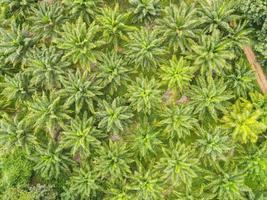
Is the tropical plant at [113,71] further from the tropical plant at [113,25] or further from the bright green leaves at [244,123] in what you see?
the bright green leaves at [244,123]

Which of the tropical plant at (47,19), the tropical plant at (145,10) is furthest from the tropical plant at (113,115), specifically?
the tropical plant at (47,19)

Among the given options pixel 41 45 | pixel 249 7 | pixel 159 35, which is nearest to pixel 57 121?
pixel 41 45

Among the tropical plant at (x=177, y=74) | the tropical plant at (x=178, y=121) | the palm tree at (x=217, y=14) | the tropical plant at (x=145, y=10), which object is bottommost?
the tropical plant at (x=178, y=121)

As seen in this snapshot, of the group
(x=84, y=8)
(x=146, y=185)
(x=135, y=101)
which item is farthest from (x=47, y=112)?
(x=146, y=185)

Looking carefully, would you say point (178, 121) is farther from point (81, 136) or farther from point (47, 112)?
point (47, 112)

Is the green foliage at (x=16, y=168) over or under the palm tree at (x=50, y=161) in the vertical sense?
under

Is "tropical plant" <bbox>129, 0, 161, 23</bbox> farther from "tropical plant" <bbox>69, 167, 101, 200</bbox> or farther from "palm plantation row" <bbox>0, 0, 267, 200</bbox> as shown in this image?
"tropical plant" <bbox>69, 167, 101, 200</bbox>
